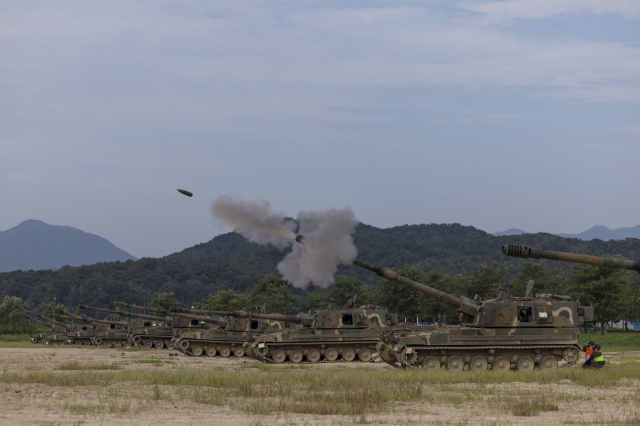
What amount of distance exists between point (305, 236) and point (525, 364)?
9.64 metres

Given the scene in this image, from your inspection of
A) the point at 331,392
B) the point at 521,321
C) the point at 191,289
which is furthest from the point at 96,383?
the point at 191,289

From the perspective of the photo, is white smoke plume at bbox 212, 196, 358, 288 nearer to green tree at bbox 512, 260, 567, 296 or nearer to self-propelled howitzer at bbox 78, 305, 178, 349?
self-propelled howitzer at bbox 78, 305, 178, 349

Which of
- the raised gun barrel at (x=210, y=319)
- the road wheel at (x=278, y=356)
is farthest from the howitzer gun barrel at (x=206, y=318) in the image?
the road wheel at (x=278, y=356)

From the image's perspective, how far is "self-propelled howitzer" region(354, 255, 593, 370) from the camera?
31.5 metres

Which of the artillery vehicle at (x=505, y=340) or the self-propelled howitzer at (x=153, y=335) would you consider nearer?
the artillery vehicle at (x=505, y=340)

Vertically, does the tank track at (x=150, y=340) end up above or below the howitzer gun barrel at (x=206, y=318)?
below

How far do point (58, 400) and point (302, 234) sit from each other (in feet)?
51.6

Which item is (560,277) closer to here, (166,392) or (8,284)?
(166,392)

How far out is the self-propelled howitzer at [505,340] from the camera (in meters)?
31.5

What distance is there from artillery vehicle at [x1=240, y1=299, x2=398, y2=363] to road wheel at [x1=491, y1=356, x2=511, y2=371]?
10.2 meters

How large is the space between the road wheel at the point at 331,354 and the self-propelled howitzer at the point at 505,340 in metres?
9.74

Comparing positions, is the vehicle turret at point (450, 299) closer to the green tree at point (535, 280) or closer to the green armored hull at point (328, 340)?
the green armored hull at point (328, 340)

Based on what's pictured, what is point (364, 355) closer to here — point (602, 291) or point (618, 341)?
point (618, 341)

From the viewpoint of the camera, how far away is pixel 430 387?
23.9 metres
